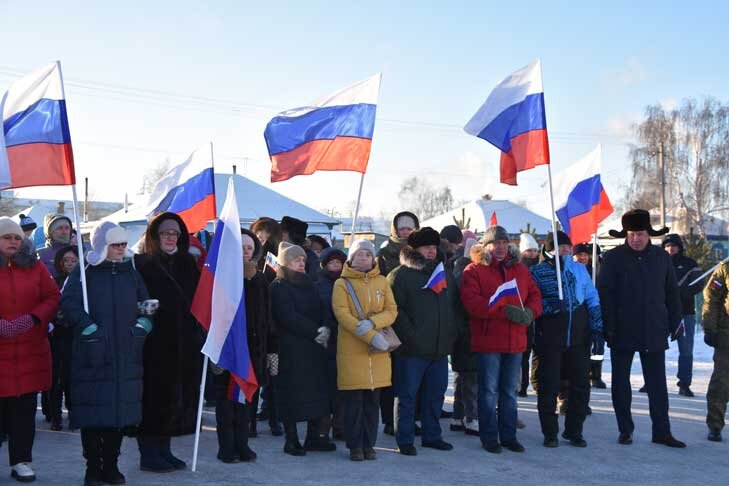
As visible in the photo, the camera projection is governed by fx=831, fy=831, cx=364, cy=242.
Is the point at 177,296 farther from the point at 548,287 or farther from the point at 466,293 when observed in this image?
the point at 548,287

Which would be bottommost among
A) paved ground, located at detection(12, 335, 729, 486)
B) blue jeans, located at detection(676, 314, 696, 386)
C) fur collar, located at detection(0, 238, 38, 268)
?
paved ground, located at detection(12, 335, 729, 486)

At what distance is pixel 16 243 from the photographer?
6.02m

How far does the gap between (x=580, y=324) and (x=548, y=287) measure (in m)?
0.45

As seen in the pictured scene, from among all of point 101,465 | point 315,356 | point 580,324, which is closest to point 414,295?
point 315,356

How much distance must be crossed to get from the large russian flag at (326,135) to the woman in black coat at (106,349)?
3254mm

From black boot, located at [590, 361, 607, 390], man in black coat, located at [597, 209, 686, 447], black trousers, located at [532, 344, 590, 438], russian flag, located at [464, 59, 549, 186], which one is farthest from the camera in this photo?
black boot, located at [590, 361, 607, 390]

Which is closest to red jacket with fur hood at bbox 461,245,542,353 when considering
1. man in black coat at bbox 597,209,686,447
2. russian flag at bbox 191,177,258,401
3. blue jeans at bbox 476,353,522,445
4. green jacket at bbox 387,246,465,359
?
blue jeans at bbox 476,353,522,445

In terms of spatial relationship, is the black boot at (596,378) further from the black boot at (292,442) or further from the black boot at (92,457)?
the black boot at (92,457)

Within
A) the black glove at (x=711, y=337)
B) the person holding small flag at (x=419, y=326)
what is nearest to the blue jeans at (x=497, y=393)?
the person holding small flag at (x=419, y=326)

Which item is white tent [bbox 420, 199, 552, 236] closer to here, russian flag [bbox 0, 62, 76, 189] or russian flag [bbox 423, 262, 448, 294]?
russian flag [bbox 423, 262, 448, 294]

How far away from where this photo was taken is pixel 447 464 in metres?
6.88

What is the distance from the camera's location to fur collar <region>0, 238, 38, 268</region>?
599 cm

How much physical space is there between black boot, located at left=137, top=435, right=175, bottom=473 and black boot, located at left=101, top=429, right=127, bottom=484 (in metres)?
0.42

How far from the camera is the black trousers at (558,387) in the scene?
7629 mm
